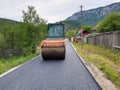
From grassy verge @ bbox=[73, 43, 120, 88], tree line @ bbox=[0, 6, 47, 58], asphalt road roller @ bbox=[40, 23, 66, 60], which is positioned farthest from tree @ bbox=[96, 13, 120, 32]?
asphalt road roller @ bbox=[40, 23, 66, 60]

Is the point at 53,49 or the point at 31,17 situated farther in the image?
the point at 31,17

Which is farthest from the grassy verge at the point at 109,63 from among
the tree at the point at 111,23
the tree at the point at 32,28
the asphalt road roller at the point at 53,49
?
the tree at the point at 111,23

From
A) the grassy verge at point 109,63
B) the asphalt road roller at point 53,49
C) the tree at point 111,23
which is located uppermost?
the tree at point 111,23

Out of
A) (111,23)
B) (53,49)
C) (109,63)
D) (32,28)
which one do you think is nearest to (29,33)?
(32,28)

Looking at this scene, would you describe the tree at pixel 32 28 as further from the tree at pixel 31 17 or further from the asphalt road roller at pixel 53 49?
the asphalt road roller at pixel 53 49

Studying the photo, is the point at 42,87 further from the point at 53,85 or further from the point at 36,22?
the point at 36,22

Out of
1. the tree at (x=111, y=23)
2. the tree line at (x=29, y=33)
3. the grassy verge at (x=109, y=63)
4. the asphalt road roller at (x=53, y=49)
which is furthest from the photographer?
the tree at (x=111, y=23)

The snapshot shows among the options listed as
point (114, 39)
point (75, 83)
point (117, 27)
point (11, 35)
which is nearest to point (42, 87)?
point (75, 83)

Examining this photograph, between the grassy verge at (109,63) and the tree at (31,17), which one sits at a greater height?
the tree at (31,17)

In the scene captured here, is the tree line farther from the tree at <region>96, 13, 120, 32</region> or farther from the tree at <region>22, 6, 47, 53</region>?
the tree at <region>96, 13, 120, 32</region>

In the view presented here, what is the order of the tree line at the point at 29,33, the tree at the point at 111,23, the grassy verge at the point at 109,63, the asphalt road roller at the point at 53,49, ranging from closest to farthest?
the grassy verge at the point at 109,63
the asphalt road roller at the point at 53,49
the tree line at the point at 29,33
the tree at the point at 111,23

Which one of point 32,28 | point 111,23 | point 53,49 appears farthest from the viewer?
point 111,23

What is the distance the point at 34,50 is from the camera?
32750 mm

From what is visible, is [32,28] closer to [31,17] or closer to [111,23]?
[31,17]
